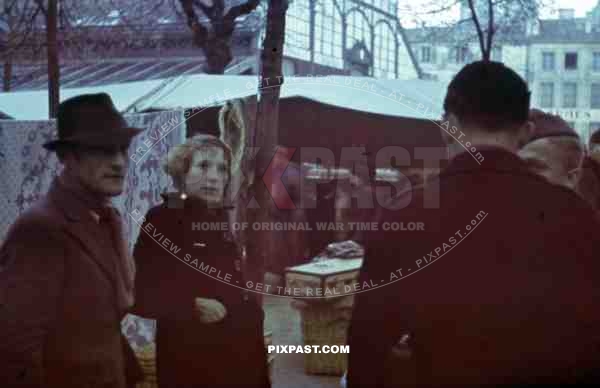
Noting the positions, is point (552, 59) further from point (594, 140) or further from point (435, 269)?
point (435, 269)

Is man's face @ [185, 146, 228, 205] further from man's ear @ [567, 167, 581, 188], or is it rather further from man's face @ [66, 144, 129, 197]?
man's ear @ [567, 167, 581, 188]

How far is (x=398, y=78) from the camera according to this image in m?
3.55

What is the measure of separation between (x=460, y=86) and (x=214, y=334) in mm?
1220

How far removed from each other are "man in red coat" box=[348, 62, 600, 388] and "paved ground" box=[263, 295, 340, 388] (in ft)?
3.11

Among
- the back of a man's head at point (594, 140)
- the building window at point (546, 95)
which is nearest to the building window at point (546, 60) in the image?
the building window at point (546, 95)

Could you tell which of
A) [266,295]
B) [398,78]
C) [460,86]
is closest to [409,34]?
[398,78]

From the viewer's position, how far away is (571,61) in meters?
3.58

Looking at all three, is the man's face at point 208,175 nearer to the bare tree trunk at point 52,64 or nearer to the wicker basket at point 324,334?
the wicker basket at point 324,334

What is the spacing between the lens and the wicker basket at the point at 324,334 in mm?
2689

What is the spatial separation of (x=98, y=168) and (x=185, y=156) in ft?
1.36

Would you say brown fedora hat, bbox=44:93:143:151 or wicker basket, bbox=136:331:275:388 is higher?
brown fedora hat, bbox=44:93:143:151

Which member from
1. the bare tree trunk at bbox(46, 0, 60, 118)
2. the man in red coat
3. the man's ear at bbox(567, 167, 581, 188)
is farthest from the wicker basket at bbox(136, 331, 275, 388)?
the man's ear at bbox(567, 167, 581, 188)

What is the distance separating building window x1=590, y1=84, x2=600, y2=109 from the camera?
3.44 metres

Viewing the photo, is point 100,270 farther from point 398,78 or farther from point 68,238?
point 398,78
